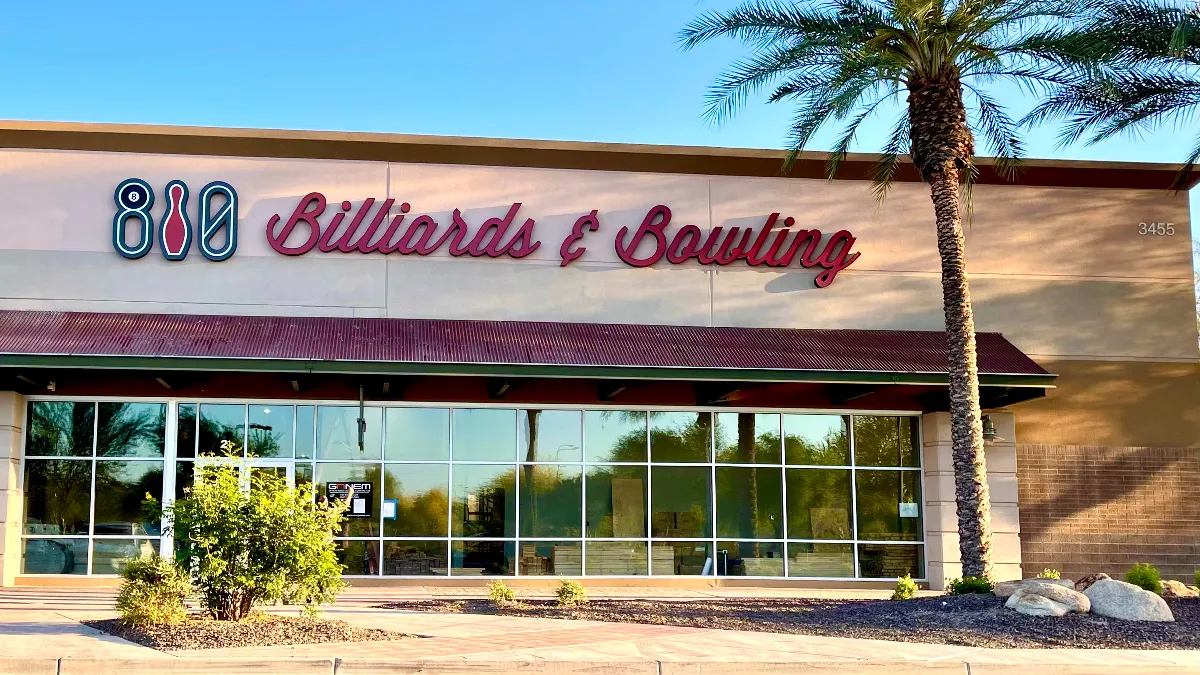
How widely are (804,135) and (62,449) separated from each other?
14.3 m

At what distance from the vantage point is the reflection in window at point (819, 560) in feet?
76.3

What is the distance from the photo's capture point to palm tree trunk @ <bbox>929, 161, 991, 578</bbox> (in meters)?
18.6

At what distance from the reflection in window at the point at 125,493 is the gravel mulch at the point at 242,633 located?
23.8 feet

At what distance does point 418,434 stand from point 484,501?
1.75 m

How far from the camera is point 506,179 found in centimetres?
2361

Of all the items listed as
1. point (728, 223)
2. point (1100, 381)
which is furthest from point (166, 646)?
point (1100, 381)

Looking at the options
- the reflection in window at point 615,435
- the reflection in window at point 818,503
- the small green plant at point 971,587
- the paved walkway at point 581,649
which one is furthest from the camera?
the reflection in window at point 818,503

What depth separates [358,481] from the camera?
22.1m

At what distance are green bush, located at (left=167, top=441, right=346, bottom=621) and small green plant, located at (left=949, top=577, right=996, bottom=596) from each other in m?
8.93

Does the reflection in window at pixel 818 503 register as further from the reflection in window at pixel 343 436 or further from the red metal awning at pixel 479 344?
the reflection in window at pixel 343 436

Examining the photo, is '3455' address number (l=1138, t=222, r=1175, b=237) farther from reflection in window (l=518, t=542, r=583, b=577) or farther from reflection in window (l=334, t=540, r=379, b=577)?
reflection in window (l=334, t=540, r=379, b=577)

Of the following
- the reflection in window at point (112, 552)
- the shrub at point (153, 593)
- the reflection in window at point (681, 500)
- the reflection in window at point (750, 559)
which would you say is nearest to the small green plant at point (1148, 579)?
the reflection in window at point (750, 559)

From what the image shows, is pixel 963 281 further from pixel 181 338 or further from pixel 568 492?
pixel 181 338

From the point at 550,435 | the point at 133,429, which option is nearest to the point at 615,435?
the point at 550,435
